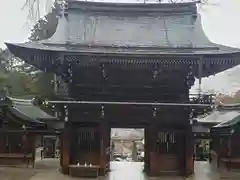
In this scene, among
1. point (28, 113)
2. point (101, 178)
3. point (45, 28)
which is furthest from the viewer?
point (45, 28)

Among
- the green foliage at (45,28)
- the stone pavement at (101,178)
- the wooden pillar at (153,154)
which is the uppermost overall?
the green foliage at (45,28)

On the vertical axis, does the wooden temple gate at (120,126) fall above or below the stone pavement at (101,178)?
above

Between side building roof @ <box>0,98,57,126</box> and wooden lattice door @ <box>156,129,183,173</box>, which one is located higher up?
side building roof @ <box>0,98,57,126</box>

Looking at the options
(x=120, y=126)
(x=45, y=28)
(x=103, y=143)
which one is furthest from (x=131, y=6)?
(x=45, y=28)

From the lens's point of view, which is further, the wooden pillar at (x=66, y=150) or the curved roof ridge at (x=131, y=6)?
the curved roof ridge at (x=131, y=6)

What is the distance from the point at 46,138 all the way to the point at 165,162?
1028cm

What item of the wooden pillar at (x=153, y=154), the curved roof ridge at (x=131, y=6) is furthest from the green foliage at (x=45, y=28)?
the wooden pillar at (x=153, y=154)

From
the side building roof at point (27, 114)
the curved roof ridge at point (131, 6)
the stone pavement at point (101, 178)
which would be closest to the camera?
the stone pavement at point (101, 178)

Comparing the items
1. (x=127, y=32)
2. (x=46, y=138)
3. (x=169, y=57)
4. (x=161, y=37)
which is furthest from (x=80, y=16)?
(x=46, y=138)

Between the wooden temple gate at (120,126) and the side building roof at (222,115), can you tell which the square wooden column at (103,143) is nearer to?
the wooden temple gate at (120,126)

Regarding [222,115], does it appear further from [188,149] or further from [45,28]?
[45,28]

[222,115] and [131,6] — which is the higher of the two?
[131,6]

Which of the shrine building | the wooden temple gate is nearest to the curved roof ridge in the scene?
the shrine building

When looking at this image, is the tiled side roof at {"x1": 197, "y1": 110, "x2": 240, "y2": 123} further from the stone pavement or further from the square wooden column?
the square wooden column
